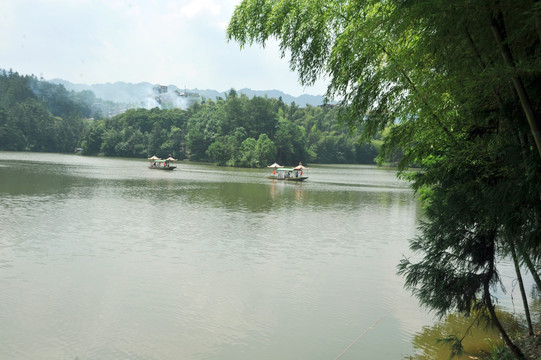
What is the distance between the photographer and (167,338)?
26.8 feet

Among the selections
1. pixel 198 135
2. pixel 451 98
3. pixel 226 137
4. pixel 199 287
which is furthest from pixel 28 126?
pixel 451 98

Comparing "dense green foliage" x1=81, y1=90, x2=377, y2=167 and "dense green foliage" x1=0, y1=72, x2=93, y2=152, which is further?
"dense green foliage" x1=0, y1=72, x2=93, y2=152

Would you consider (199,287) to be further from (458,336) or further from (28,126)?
(28,126)

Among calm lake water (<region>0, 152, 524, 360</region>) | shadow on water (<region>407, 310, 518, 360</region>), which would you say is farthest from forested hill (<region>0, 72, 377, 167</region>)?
shadow on water (<region>407, 310, 518, 360</region>)

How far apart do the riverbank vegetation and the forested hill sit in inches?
2932

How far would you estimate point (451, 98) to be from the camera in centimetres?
573

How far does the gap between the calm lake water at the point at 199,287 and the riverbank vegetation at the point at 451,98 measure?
261 centimetres

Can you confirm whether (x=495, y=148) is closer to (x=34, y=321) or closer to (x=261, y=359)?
(x=261, y=359)

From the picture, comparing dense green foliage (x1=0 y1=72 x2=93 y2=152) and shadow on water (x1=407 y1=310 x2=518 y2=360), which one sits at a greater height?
dense green foliage (x1=0 y1=72 x2=93 y2=152)

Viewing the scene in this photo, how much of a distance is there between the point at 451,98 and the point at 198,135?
90.6 metres

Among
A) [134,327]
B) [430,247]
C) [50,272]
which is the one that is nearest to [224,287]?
[134,327]

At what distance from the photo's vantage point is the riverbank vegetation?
13.4ft

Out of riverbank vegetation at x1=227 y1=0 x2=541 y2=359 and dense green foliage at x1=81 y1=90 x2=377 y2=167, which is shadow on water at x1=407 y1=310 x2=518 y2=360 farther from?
dense green foliage at x1=81 y1=90 x2=377 y2=167

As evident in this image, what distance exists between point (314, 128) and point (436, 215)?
10577 centimetres
